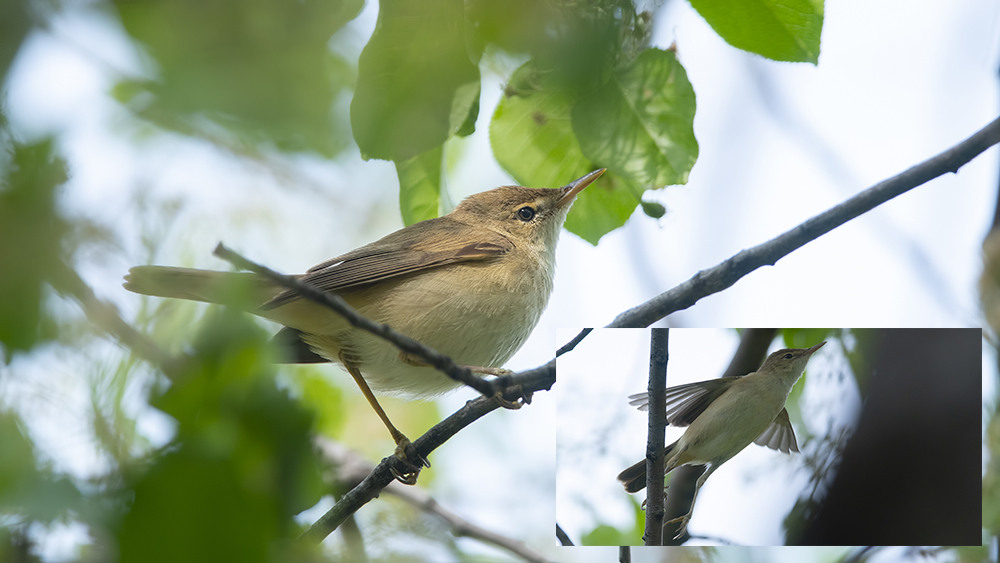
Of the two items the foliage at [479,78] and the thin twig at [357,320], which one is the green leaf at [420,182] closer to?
the foliage at [479,78]

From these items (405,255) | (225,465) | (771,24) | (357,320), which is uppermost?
(405,255)

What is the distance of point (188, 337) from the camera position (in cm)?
23

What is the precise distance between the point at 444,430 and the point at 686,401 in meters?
0.40

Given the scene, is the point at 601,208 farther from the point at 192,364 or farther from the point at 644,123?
the point at 192,364

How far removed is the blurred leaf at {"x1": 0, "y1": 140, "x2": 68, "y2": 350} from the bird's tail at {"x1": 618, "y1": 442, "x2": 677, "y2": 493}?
3.03 ft

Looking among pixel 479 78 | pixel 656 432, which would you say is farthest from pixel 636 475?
pixel 479 78

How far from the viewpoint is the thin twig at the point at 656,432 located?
40.0 inches

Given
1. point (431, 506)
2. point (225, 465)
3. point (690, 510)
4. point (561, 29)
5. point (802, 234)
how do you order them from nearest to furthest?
point (225, 465) < point (561, 29) < point (802, 234) < point (690, 510) < point (431, 506)

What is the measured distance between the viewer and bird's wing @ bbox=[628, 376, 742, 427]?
1058mm

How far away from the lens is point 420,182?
31.3 inches

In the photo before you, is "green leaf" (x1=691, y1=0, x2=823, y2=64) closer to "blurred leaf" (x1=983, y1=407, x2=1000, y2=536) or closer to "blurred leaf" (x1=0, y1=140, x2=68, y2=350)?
"blurred leaf" (x1=0, y1=140, x2=68, y2=350)

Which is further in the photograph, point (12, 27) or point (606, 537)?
point (606, 537)

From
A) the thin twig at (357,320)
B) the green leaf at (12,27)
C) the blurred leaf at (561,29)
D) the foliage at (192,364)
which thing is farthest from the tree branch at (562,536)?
the green leaf at (12,27)

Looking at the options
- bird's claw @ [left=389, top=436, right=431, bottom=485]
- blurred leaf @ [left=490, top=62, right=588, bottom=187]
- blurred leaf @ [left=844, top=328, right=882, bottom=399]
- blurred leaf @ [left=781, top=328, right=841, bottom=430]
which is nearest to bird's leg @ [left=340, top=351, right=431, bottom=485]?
bird's claw @ [left=389, top=436, right=431, bottom=485]
